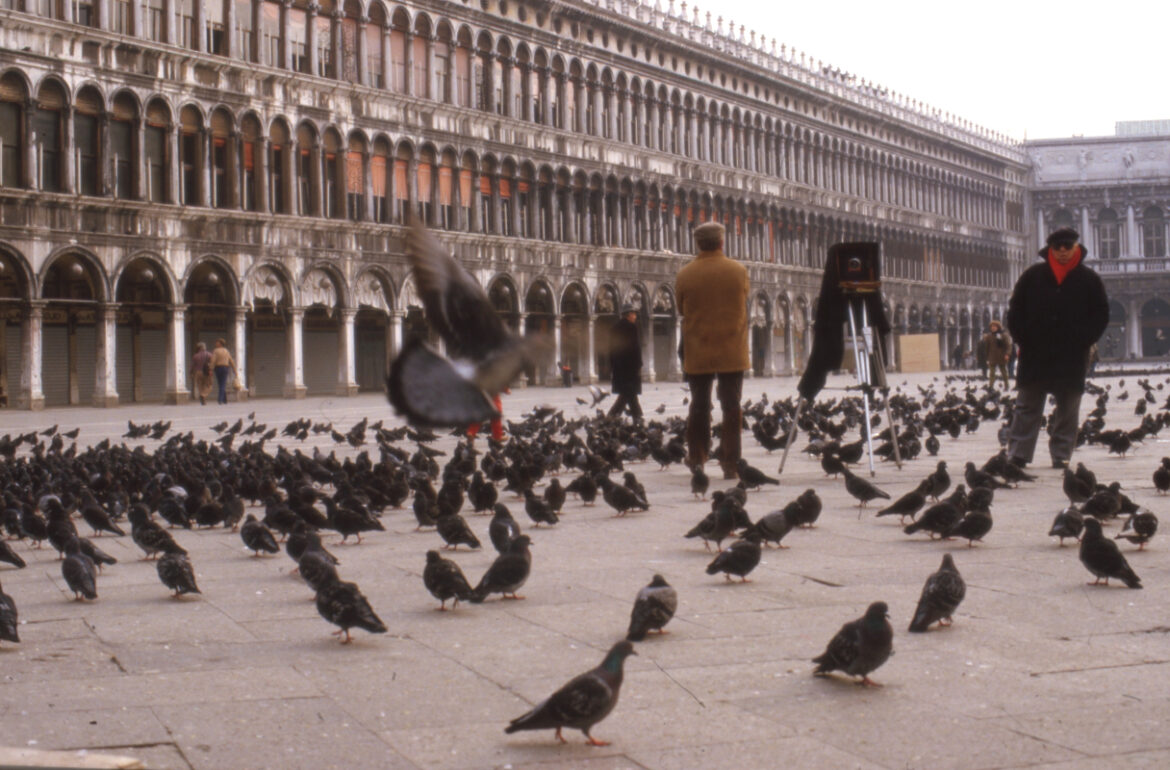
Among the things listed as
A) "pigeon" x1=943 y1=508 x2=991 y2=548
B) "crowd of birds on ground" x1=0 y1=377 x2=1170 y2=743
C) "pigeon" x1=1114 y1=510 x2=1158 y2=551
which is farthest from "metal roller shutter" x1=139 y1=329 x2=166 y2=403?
"pigeon" x1=1114 y1=510 x2=1158 y2=551

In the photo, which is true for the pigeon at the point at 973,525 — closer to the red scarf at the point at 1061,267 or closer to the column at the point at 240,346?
the red scarf at the point at 1061,267

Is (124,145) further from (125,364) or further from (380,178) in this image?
(380,178)

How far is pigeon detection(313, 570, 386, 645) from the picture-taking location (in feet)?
17.8

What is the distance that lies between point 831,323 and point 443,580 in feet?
21.4

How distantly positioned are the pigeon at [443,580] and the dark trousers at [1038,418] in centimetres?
661

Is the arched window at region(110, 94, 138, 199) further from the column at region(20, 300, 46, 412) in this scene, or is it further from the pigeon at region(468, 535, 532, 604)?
the pigeon at region(468, 535, 532, 604)

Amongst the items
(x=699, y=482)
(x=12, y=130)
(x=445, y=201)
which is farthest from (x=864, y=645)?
(x=445, y=201)

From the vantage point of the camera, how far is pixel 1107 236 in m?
98.2

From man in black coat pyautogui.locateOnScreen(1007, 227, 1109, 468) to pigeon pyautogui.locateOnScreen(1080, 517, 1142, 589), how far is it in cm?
547

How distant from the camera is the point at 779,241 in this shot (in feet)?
210

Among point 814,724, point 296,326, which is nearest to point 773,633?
point 814,724

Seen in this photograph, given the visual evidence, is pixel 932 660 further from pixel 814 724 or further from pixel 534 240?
pixel 534 240

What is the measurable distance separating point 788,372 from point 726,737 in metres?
61.5

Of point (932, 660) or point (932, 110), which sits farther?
point (932, 110)
